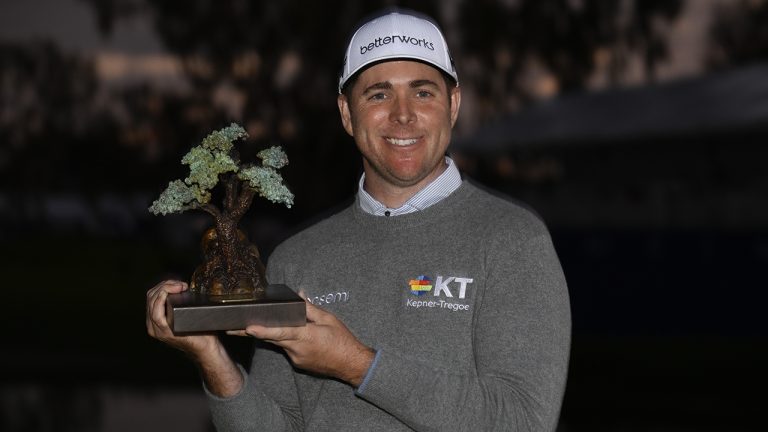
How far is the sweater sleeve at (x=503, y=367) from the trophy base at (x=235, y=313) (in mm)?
250

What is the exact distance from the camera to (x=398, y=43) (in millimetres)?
2908

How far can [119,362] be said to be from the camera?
13492mm

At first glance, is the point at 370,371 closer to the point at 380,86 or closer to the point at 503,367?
the point at 503,367

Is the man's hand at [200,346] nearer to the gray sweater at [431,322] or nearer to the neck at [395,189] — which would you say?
the gray sweater at [431,322]

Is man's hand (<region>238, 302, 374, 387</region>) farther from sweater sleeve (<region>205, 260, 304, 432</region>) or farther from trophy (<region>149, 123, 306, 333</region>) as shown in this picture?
sweater sleeve (<region>205, 260, 304, 432</region>)

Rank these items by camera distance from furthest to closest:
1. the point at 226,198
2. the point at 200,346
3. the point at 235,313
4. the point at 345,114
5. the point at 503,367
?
the point at 345,114 < the point at 226,198 < the point at 200,346 < the point at 503,367 < the point at 235,313

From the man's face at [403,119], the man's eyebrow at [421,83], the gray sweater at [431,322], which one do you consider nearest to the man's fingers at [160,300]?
the gray sweater at [431,322]

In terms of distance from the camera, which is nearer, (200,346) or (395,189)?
(200,346)

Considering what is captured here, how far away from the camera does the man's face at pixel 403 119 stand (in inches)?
116

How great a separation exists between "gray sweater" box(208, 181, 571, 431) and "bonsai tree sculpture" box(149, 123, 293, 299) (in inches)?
11.9

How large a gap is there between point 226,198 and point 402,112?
57cm

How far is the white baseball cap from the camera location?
2908 mm

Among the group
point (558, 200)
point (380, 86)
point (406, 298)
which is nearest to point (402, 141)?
point (380, 86)

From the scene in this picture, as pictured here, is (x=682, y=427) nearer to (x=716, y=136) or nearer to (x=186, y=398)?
(x=186, y=398)
